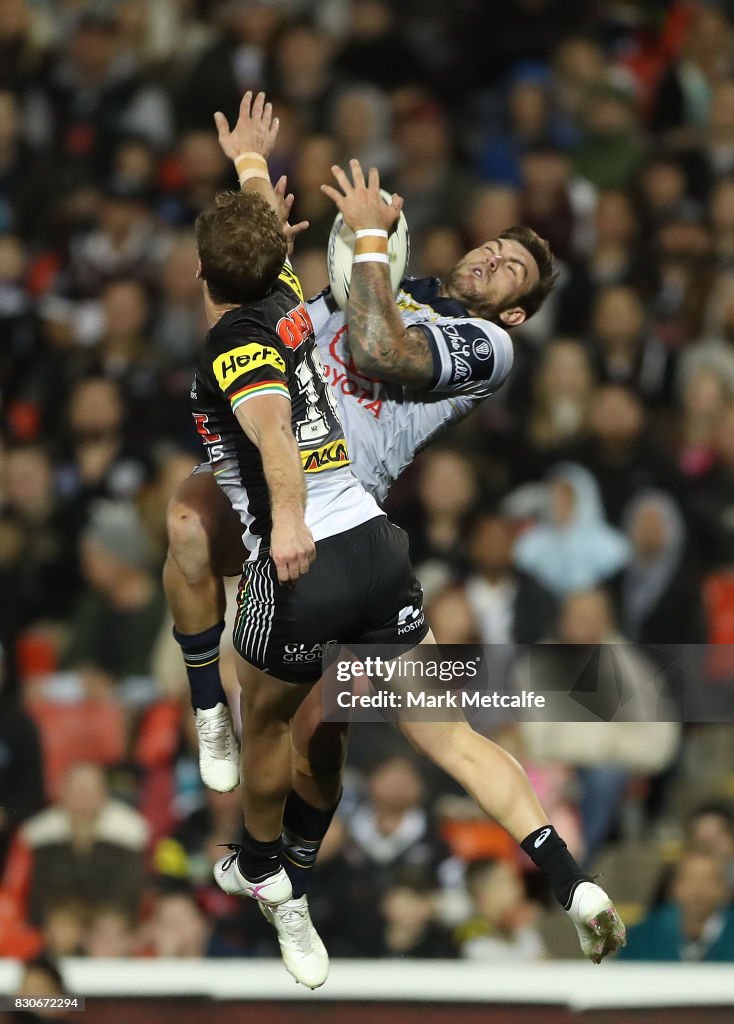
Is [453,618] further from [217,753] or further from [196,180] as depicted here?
[196,180]

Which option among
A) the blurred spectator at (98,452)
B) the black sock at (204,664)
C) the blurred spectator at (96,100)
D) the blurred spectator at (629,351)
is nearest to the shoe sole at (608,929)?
the black sock at (204,664)

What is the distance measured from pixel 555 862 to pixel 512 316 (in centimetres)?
173

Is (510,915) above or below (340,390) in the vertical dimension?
below

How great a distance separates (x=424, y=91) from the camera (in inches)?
435

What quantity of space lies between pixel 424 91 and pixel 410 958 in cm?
573

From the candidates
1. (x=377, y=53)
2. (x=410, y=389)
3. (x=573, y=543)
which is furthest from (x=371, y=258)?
(x=377, y=53)

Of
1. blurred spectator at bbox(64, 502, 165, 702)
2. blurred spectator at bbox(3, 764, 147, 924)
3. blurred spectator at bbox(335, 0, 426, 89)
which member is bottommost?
blurred spectator at bbox(3, 764, 147, 924)

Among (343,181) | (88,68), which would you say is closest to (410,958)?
(343,181)

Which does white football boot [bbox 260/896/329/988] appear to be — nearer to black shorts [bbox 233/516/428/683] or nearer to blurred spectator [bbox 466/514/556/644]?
black shorts [bbox 233/516/428/683]

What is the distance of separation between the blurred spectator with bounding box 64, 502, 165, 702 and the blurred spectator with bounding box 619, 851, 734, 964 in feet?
8.98

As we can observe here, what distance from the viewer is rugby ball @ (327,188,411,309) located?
18.1ft

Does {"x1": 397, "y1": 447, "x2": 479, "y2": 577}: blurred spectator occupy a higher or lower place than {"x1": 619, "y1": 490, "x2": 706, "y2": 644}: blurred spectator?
higher

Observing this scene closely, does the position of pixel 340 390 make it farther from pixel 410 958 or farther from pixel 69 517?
pixel 69 517

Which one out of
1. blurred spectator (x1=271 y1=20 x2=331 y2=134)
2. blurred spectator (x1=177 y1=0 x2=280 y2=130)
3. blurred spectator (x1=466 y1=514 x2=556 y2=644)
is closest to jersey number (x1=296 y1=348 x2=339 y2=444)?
blurred spectator (x1=466 y1=514 x2=556 y2=644)
